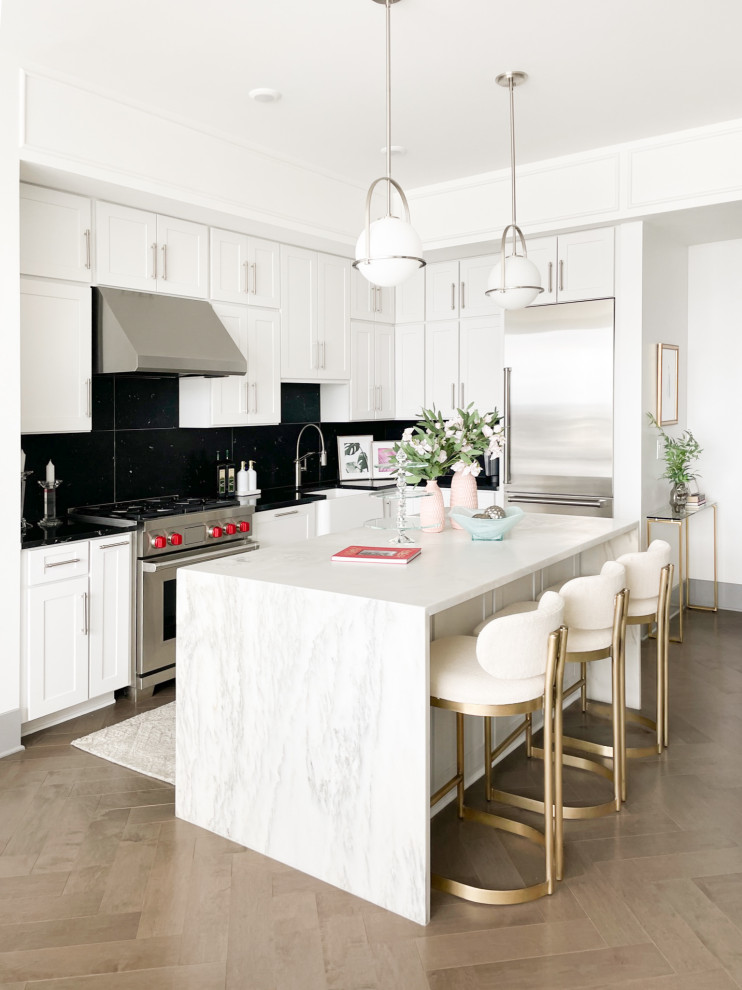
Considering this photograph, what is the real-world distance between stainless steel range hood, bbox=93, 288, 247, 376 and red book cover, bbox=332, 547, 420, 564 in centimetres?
175

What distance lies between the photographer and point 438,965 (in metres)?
2.16

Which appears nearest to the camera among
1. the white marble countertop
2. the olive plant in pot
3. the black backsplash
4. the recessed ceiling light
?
the white marble countertop

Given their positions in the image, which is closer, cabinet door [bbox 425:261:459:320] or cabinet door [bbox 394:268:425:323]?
cabinet door [bbox 425:261:459:320]

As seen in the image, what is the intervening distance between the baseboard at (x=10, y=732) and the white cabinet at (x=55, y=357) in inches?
51.1

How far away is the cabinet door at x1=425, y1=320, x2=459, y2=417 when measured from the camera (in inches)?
236

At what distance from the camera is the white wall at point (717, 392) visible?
576 cm

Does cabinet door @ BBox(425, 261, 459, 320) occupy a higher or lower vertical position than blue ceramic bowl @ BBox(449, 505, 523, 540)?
higher

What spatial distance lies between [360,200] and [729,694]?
384cm

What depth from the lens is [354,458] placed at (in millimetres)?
6324

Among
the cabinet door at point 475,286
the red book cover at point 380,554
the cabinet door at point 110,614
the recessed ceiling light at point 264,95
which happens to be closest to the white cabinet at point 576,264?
the cabinet door at point 475,286

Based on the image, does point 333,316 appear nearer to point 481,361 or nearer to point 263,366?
point 263,366

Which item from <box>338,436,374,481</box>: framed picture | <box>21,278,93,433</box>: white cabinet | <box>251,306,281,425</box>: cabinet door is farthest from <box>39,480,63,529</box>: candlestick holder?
<box>338,436,374,481</box>: framed picture

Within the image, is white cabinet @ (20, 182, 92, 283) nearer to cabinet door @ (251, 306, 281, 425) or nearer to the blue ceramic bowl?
cabinet door @ (251, 306, 281, 425)

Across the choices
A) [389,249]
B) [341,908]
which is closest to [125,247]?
[389,249]
